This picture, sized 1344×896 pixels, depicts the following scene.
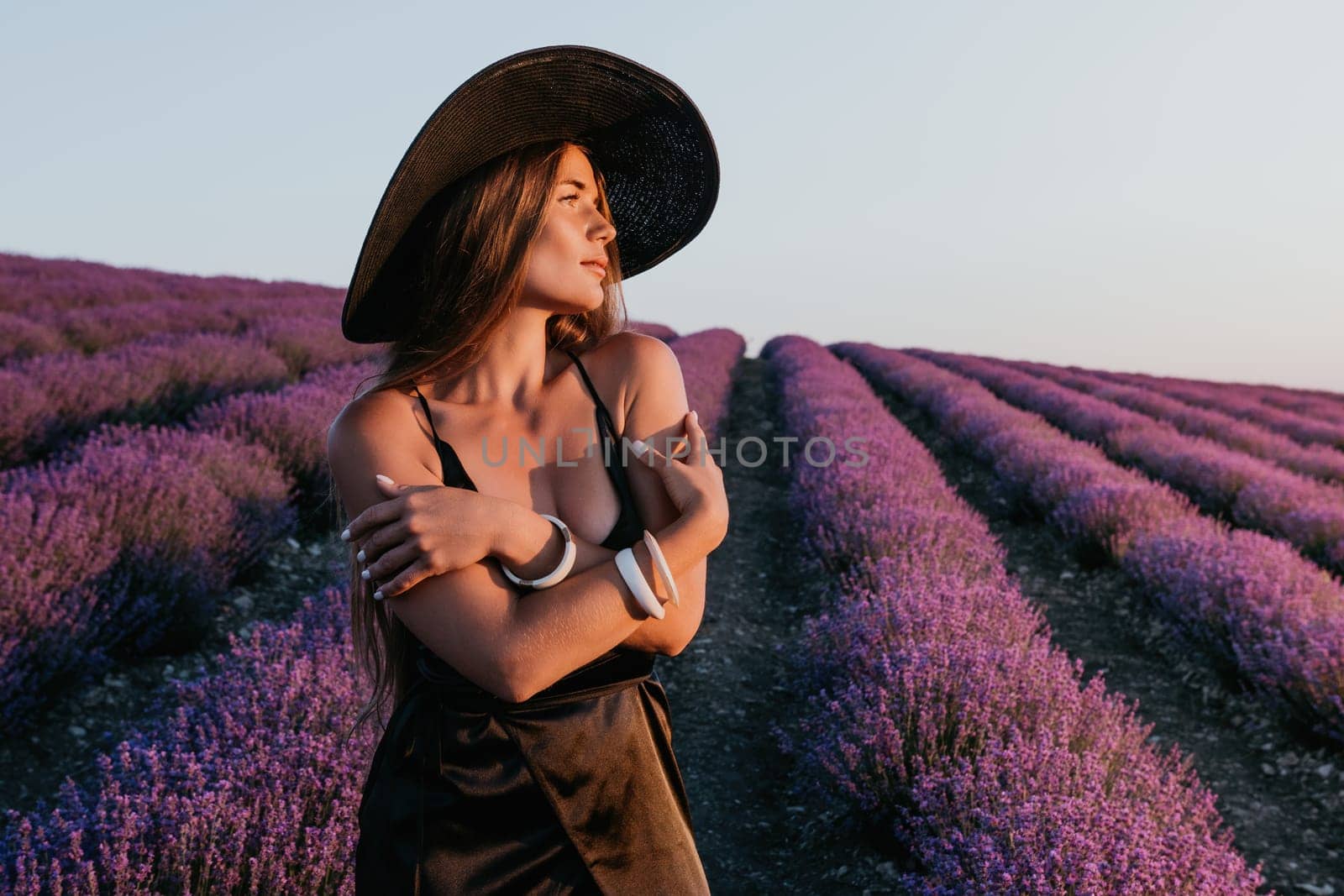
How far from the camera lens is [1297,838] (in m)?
3.26

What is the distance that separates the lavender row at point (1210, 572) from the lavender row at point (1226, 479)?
1.09 ft

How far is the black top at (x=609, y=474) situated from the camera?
1184 millimetres

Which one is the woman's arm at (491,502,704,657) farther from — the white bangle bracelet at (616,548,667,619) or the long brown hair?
the long brown hair

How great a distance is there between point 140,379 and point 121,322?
390cm

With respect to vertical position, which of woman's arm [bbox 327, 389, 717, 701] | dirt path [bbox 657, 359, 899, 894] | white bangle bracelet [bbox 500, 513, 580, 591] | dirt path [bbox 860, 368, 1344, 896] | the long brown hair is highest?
the long brown hair

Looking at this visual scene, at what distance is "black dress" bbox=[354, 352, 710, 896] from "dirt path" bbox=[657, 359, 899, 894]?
1861mm

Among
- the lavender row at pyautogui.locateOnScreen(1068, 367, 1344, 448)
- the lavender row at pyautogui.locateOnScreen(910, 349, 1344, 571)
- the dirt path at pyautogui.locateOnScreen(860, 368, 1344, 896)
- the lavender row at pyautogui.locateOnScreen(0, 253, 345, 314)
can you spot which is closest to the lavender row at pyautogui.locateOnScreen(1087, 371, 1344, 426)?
the lavender row at pyautogui.locateOnScreen(1068, 367, 1344, 448)

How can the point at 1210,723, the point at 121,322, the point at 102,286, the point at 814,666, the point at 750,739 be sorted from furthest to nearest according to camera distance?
the point at 102,286 < the point at 121,322 < the point at 1210,723 < the point at 814,666 < the point at 750,739

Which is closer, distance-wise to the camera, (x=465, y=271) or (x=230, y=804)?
(x=465, y=271)

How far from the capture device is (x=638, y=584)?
1077 mm

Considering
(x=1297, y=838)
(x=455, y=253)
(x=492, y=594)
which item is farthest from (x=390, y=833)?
(x=1297, y=838)

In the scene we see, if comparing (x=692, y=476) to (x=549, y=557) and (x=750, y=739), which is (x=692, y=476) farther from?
(x=750, y=739)

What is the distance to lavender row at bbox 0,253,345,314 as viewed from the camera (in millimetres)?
12301

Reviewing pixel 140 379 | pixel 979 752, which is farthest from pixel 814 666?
pixel 140 379
